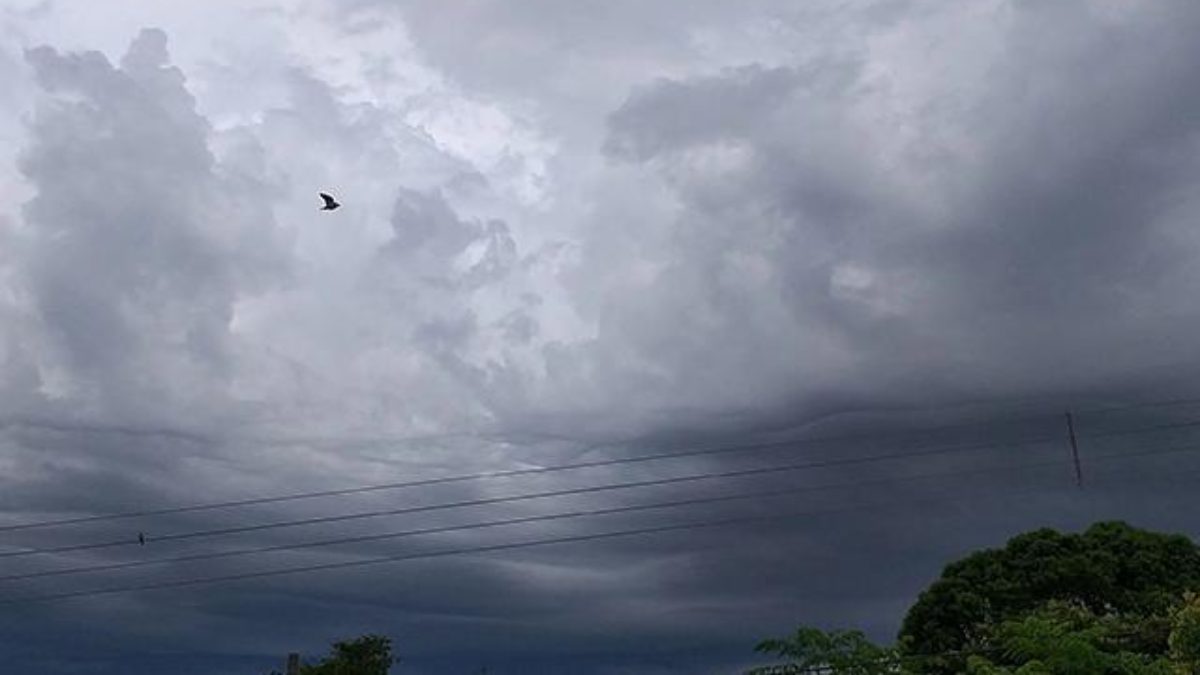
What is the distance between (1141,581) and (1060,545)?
13.0 ft

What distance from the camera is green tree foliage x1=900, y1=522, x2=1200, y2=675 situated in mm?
68438

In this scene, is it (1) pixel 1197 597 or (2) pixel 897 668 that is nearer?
(2) pixel 897 668

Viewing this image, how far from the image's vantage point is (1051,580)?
227 feet

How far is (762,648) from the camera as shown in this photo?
111 ft

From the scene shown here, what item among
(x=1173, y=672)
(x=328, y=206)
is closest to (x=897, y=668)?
(x=1173, y=672)

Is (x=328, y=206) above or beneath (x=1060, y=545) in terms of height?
above

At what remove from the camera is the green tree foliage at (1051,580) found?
68.4 meters

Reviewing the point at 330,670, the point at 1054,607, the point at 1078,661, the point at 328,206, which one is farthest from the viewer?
the point at 330,670

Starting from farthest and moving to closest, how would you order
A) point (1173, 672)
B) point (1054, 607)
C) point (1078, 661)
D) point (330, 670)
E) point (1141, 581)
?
point (330, 670) → point (1141, 581) → point (1054, 607) → point (1173, 672) → point (1078, 661)

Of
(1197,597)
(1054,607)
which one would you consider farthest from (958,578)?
(1197,597)

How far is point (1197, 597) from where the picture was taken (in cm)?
4325

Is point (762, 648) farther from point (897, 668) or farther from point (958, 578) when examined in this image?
point (958, 578)

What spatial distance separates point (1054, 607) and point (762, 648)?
29201 millimetres

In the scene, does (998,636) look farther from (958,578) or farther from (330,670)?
(330,670)
